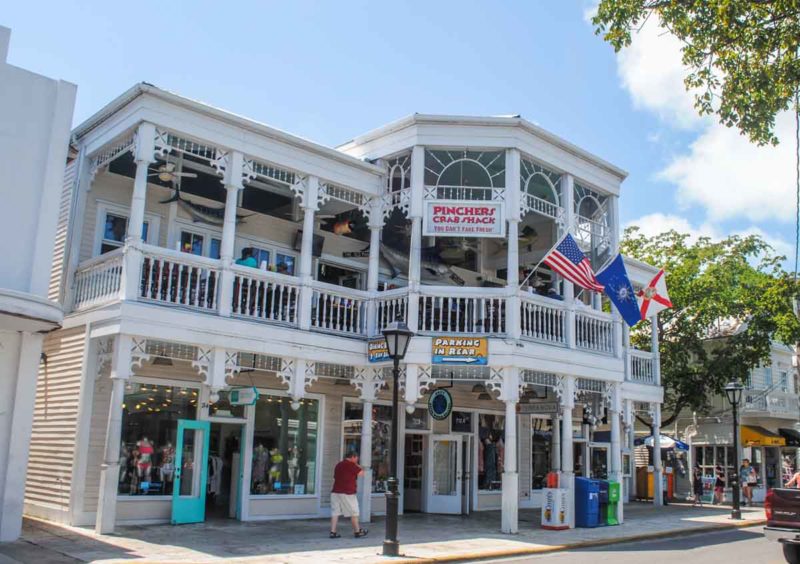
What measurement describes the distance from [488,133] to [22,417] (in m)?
10.8

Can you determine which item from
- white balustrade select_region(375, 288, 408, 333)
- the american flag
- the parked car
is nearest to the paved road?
the parked car

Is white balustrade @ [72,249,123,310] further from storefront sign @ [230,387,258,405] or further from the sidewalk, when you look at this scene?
the sidewalk

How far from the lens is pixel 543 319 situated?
57.3 feet

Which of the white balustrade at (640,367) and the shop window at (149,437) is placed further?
the white balustrade at (640,367)

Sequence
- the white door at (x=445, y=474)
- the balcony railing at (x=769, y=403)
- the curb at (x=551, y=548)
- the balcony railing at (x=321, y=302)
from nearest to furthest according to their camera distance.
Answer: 1. the curb at (x=551, y=548)
2. the balcony railing at (x=321, y=302)
3. the white door at (x=445, y=474)
4. the balcony railing at (x=769, y=403)

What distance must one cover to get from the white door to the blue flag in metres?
5.43

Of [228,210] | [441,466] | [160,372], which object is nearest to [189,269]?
[228,210]

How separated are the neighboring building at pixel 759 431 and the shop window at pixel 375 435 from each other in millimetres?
19808

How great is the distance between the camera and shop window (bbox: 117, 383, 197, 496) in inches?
588

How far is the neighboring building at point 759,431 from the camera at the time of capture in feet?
109

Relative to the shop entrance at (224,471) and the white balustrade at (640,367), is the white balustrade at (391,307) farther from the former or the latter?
the white balustrade at (640,367)

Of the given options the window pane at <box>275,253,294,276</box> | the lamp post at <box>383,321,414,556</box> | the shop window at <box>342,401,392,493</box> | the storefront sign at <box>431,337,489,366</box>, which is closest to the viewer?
the lamp post at <box>383,321,414,556</box>

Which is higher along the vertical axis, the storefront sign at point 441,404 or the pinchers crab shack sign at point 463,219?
the pinchers crab shack sign at point 463,219

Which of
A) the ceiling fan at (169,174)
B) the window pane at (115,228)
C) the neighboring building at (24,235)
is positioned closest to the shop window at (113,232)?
the window pane at (115,228)
